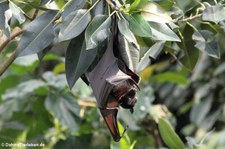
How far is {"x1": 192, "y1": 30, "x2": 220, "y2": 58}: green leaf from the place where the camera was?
1174 mm

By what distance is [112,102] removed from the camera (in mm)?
913

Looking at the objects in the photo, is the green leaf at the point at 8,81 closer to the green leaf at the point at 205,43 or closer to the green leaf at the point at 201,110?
the green leaf at the point at 205,43

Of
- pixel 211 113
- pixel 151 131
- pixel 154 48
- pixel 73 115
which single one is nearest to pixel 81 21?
pixel 154 48

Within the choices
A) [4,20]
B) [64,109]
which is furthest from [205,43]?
[64,109]

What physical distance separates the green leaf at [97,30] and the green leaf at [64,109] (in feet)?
3.07

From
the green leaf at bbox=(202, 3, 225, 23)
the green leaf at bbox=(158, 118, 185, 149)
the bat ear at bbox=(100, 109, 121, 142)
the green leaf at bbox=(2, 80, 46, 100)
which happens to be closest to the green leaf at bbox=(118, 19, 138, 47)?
the bat ear at bbox=(100, 109, 121, 142)

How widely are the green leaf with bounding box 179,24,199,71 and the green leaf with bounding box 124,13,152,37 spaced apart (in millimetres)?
295

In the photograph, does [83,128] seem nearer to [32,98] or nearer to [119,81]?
[32,98]

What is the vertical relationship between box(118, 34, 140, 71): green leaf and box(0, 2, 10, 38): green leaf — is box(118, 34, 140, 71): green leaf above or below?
below

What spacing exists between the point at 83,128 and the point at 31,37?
1097 mm

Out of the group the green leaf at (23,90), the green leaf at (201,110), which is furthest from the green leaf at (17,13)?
the green leaf at (201,110)

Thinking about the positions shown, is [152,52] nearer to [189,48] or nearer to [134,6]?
[189,48]

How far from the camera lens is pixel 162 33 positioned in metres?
0.97

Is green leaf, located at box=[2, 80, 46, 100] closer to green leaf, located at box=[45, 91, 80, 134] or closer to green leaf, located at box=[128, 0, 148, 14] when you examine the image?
green leaf, located at box=[45, 91, 80, 134]
